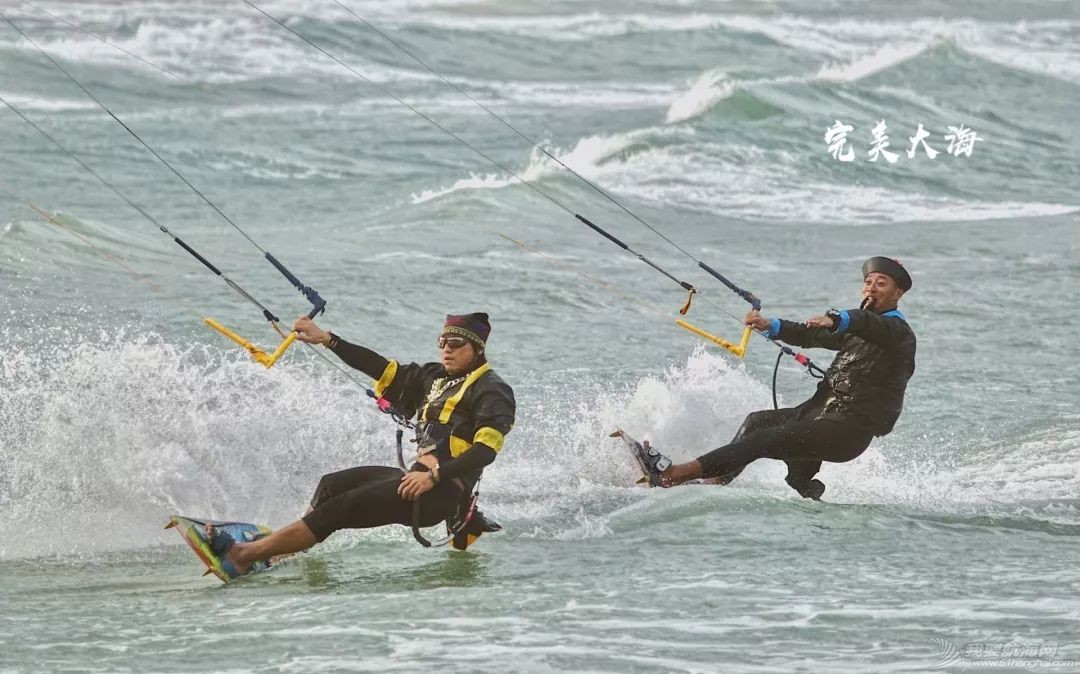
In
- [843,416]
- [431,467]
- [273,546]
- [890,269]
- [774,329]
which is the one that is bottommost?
[273,546]

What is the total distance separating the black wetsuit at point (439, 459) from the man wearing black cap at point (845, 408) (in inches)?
86.2

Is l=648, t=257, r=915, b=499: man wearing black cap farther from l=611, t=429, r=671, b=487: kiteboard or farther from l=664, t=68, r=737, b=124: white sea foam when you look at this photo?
l=664, t=68, r=737, b=124: white sea foam

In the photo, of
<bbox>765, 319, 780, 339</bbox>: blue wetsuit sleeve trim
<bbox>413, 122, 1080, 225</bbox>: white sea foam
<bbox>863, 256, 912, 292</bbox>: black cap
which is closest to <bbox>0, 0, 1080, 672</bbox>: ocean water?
<bbox>413, 122, 1080, 225</bbox>: white sea foam

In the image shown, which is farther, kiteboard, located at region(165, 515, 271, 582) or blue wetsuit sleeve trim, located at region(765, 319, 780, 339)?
blue wetsuit sleeve trim, located at region(765, 319, 780, 339)

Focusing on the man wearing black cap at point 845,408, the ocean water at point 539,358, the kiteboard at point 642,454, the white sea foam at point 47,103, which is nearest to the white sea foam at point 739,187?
the ocean water at point 539,358

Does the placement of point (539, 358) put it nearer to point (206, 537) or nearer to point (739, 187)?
point (206, 537)

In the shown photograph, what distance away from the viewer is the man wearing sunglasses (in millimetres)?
8867

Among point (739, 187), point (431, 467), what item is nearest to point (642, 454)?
point (431, 467)

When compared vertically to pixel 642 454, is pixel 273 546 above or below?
below

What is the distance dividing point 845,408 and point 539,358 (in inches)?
196

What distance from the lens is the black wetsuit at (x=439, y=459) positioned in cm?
888

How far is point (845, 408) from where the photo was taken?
10844 mm

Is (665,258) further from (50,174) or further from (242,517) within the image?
(242,517)

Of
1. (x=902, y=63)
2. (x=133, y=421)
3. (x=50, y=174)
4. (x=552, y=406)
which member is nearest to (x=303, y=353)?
(x=552, y=406)
